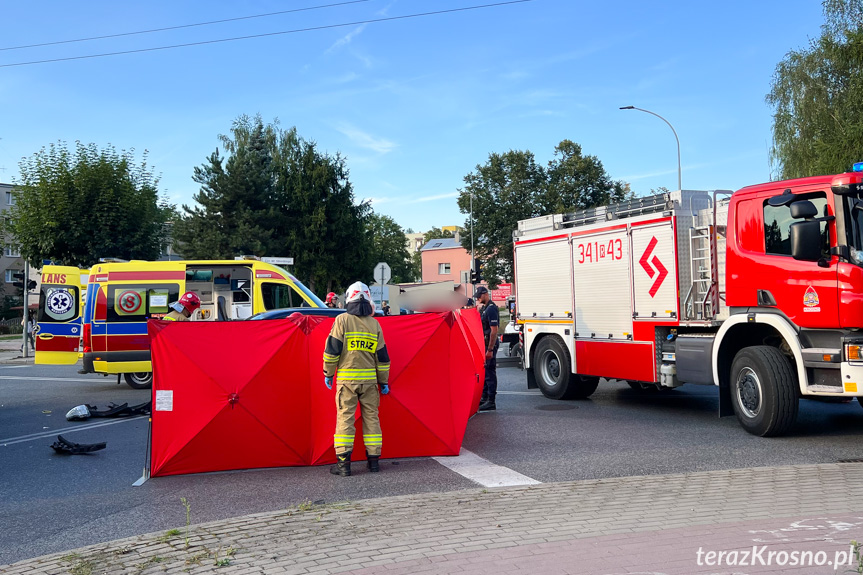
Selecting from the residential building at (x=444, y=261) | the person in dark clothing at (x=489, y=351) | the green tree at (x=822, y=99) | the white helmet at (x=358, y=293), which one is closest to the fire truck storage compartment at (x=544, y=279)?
the person in dark clothing at (x=489, y=351)

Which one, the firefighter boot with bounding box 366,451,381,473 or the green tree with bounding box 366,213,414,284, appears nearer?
the firefighter boot with bounding box 366,451,381,473

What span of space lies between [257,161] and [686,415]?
3840 centimetres

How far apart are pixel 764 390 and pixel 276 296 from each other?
1093 cm

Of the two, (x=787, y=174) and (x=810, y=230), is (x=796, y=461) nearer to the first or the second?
(x=810, y=230)

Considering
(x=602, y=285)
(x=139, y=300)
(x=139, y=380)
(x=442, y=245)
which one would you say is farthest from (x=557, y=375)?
(x=442, y=245)

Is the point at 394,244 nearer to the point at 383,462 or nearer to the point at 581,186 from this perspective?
the point at 581,186

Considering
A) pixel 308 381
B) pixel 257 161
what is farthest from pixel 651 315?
pixel 257 161

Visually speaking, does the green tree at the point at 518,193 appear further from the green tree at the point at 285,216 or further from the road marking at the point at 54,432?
the road marking at the point at 54,432

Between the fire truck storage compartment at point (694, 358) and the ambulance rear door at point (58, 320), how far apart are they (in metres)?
13.4

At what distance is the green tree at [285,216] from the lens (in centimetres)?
4266

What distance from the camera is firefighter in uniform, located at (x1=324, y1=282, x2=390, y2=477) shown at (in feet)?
24.0

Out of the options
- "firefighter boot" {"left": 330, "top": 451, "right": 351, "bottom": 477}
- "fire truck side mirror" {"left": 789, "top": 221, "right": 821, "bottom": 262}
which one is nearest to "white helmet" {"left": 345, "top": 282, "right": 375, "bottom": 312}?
"firefighter boot" {"left": 330, "top": 451, "right": 351, "bottom": 477}

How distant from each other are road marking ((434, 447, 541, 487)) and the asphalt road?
0.42 feet

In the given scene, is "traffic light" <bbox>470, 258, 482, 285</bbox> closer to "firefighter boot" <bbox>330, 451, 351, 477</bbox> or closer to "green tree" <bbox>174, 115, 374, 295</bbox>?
"firefighter boot" <bbox>330, 451, 351, 477</bbox>
